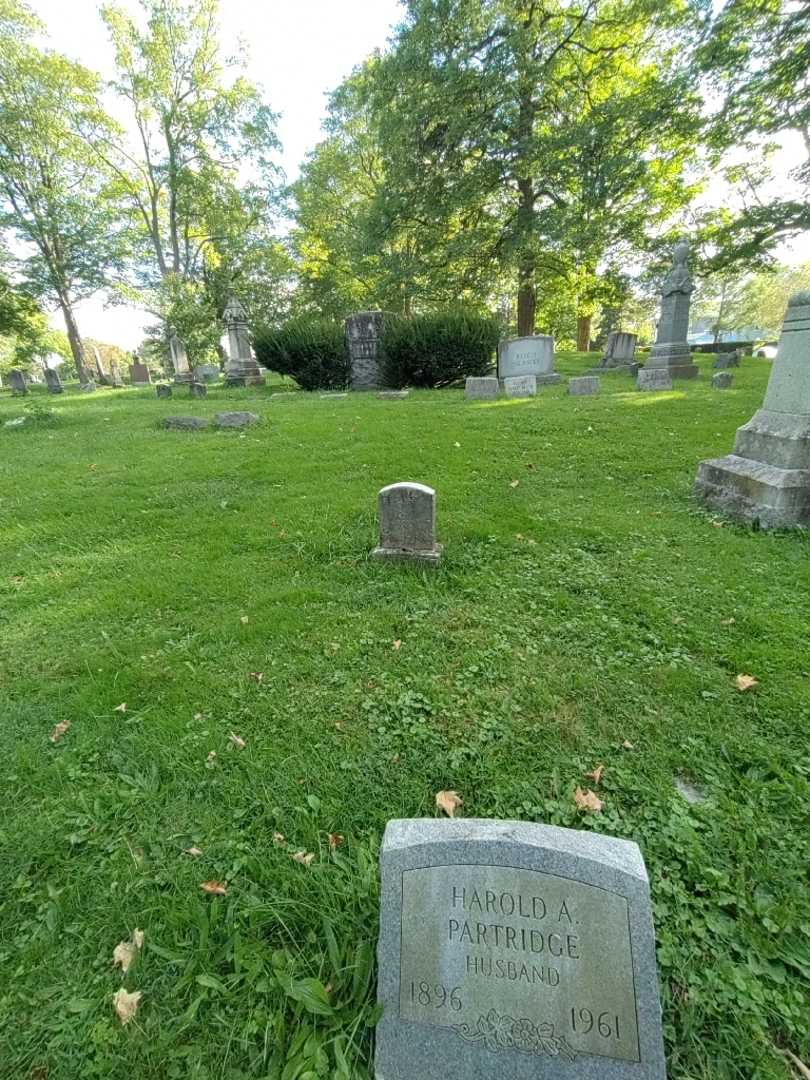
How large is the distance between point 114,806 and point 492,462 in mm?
5041

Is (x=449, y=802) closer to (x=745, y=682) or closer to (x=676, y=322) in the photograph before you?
(x=745, y=682)

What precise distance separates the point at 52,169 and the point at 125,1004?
3293cm

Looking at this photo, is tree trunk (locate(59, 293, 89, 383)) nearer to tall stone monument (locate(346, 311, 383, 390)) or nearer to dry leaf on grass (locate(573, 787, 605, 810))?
tall stone monument (locate(346, 311, 383, 390))

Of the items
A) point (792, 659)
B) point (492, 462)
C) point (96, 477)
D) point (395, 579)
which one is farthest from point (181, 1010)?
point (96, 477)

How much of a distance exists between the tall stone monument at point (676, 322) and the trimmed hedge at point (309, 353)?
28.4 ft

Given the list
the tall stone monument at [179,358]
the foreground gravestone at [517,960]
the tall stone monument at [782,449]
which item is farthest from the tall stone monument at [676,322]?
the tall stone monument at [179,358]

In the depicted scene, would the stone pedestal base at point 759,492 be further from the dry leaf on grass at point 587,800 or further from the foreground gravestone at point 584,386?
the foreground gravestone at point 584,386

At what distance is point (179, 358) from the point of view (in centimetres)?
2022

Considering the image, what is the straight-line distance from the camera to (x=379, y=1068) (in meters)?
1.26

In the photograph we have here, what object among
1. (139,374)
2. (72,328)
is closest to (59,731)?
(139,374)

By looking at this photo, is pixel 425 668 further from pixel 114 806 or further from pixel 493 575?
pixel 114 806

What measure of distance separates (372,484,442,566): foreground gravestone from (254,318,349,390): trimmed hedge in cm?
1211

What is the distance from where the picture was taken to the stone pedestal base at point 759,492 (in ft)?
12.8

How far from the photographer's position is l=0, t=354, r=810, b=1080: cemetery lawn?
1.42 meters
